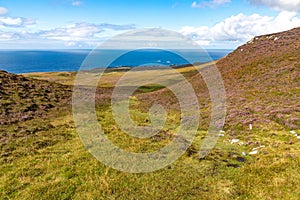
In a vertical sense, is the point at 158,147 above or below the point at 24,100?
below

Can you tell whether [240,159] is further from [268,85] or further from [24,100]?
[24,100]

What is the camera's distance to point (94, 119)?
27906mm

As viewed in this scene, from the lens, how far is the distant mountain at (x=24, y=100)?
2670 cm

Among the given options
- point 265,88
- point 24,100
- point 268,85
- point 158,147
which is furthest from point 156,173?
point 268,85

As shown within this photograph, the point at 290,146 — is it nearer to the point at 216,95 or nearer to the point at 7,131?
the point at 216,95

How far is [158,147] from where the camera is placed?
61.3 ft

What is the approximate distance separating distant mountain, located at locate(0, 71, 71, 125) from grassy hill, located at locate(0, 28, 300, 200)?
0.12m

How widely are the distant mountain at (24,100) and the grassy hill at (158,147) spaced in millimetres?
124

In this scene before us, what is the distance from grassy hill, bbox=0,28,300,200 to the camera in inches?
482

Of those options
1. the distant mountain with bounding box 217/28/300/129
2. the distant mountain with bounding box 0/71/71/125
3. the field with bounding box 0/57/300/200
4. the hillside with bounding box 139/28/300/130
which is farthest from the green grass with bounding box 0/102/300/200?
the distant mountain with bounding box 0/71/71/125

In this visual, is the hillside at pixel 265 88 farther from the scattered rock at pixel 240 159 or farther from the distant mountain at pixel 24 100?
the distant mountain at pixel 24 100

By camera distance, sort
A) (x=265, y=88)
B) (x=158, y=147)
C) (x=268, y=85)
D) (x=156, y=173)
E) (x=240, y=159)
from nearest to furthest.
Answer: (x=156, y=173) → (x=240, y=159) → (x=158, y=147) → (x=265, y=88) → (x=268, y=85)

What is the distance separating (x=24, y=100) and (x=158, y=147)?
79.4 ft

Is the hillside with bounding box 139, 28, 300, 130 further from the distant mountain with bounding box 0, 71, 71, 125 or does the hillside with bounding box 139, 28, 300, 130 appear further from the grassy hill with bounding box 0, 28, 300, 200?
the distant mountain with bounding box 0, 71, 71, 125
